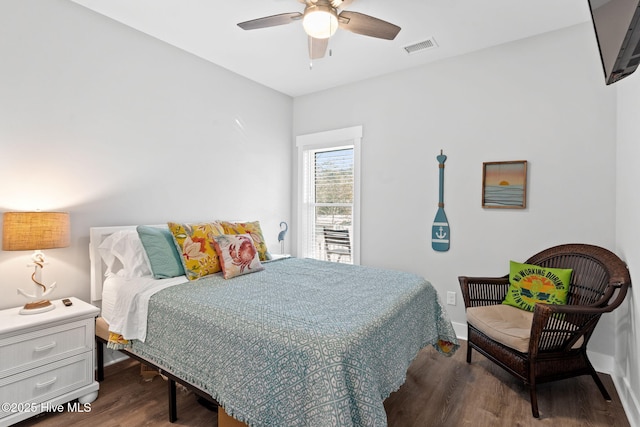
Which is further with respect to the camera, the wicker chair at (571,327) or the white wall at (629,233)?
the wicker chair at (571,327)

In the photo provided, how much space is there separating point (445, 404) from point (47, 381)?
250 centimetres

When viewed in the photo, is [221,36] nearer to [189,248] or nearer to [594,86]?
[189,248]

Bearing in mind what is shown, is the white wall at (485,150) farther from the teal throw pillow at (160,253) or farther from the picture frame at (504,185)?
the teal throw pillow at (160,253)

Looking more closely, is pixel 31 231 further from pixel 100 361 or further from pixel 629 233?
pixel 629 233

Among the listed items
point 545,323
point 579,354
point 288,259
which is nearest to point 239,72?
point 288,259

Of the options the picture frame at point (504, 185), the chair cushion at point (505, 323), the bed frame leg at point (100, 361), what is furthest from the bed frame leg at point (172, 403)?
the picture frame at point (504, 185)

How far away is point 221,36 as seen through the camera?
2.85 meters

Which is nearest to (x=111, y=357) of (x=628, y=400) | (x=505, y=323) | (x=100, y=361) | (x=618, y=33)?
(x=100, y=361)

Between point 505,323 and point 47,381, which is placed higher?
point 505,323

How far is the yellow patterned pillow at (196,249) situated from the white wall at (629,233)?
2788 mm

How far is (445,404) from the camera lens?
6.87 ft

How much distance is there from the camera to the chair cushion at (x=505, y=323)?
2.09 metres

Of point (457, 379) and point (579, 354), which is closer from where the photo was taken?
point (579, 354)

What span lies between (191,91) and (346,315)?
2761mm
